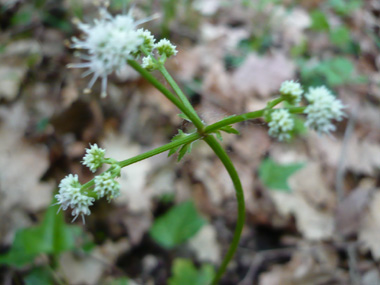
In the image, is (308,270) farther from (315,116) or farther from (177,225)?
(315,116)

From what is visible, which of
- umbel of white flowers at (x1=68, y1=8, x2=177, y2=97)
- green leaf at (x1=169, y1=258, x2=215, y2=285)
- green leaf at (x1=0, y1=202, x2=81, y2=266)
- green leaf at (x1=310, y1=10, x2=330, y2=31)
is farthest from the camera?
green leaf at (x1=310, y1=10, x2=330, y2=31)

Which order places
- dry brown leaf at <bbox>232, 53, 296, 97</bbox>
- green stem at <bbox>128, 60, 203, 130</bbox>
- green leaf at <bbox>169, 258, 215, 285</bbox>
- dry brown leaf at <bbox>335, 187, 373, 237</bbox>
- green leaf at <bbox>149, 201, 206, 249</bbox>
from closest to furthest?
green stem at <bbox>128, 60, 203, 130</bbox> → green leaf at <bbox>169, 258, 215, 285</bbox> → green leaf at <bbox>149, 201, 206, 249</bbox> → dry brown leaf at <bbox>335, 187, 373, 237</bbox> → dry brown leaf at <bbox>232, 53, 296, 97</bbox>

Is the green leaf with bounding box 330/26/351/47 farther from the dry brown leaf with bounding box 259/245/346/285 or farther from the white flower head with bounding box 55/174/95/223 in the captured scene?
the white flower head with bounding box 55/174/95/223

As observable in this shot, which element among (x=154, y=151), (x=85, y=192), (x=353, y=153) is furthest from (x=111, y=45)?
(x=353, y=153)

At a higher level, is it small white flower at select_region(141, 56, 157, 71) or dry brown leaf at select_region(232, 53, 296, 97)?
dry brown leaf at select_region(232, 53, 296, 97)

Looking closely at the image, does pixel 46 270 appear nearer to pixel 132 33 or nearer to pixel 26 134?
pixel 26 134

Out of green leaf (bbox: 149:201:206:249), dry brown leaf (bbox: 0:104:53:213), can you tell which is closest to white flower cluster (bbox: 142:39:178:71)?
green leaf (bbox: 149:201:206:249)

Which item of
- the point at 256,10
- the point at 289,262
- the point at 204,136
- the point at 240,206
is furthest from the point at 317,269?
the point at 256,10
